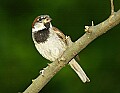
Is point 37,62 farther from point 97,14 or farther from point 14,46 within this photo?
point 97,14

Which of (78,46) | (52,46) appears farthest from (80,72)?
(78,46)

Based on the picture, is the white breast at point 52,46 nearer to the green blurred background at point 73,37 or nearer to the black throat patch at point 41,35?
the black throat patch at point 41,35

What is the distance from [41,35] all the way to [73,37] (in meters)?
1.81

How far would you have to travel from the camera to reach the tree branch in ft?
8.66

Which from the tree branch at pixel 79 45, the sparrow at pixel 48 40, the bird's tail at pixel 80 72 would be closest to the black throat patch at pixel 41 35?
the sparrow at pixel 48 40

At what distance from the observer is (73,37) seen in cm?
544

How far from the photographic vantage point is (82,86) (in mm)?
5531

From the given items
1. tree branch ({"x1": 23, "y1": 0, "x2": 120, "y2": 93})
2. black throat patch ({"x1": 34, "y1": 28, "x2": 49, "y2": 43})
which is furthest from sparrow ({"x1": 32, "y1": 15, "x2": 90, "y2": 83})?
tree branch ({"x1": 23, "y1": 0, "x2": 120, "y2": 93})

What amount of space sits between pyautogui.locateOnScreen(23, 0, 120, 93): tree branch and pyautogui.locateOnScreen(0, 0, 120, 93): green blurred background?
2483mm

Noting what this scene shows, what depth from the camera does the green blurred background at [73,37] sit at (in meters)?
5.51

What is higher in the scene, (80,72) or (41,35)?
(41,35)

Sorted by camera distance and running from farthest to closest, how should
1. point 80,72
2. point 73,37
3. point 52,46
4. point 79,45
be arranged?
point 73,37 < point 80,72 < point 52,46 < point 79,45

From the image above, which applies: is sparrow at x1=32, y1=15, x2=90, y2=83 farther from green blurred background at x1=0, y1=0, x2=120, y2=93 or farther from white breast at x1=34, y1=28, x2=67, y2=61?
green blurred background at x1=0, y1=0, x2=120, y2=93

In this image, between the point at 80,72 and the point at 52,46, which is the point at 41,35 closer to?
the point at 52,46
